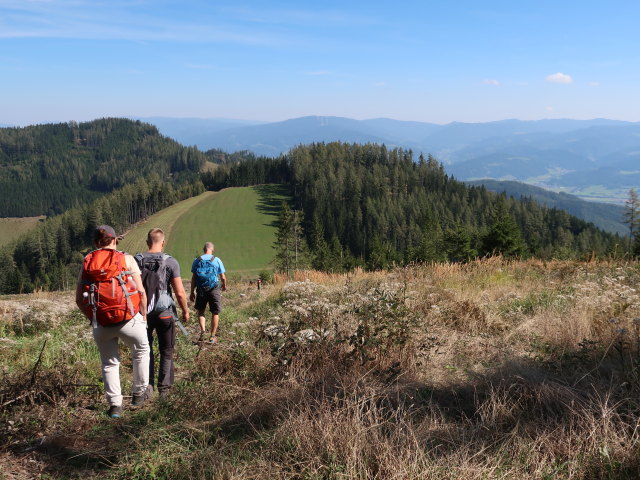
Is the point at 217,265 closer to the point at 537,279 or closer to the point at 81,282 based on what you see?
the point at 81,282

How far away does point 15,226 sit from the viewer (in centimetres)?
18275

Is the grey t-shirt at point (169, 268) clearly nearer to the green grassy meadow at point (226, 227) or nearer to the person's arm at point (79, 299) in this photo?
the person's arm at point (79, 299)

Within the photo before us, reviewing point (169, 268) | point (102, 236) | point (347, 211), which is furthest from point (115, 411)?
point (347, 211)

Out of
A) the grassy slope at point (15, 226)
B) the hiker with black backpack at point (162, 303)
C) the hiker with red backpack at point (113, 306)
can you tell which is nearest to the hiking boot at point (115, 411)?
the hiker with red backpack at point (113, 306)

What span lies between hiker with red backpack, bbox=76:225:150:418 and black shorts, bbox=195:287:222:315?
332 centimetres

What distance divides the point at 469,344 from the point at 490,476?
2926mm

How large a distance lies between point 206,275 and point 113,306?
382cm

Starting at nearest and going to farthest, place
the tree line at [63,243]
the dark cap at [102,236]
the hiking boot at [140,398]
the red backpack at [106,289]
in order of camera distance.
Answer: the red backpack at [106,289] → the dark cap at [102,236] → the hiking boot at [140,398] → the tree line at [63,243]

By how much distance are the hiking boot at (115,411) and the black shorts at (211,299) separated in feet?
11.8

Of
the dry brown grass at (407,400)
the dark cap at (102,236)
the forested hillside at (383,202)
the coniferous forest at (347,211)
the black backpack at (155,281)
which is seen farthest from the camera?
the forested hillside at (383,202)

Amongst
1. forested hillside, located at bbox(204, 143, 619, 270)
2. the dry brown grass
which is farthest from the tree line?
the dry brown grass

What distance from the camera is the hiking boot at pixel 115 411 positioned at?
4335mm

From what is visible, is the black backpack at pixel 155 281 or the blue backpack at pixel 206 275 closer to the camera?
the black backpack at pixel 155 281

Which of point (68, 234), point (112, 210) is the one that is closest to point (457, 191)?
point (112, 210)
